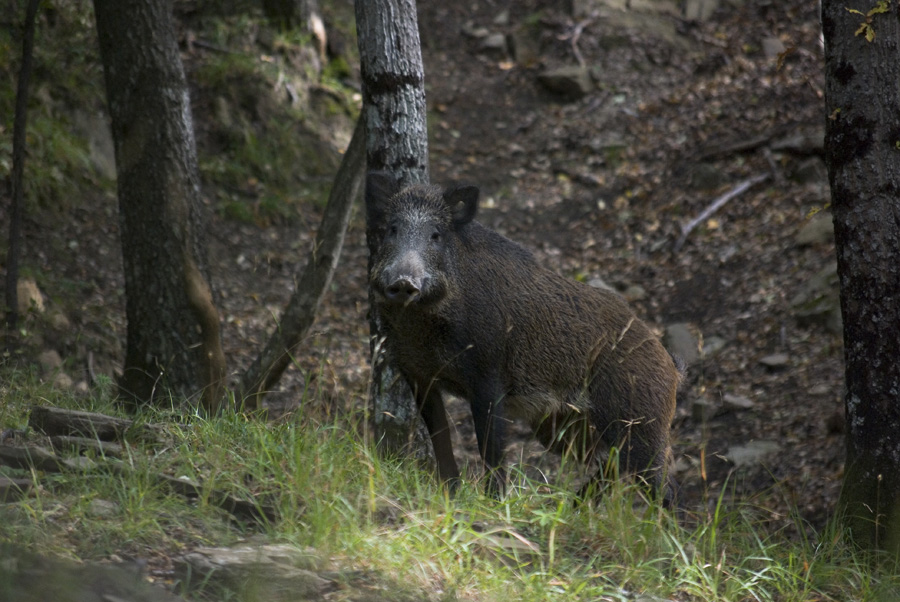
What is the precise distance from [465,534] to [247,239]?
23.7 ft

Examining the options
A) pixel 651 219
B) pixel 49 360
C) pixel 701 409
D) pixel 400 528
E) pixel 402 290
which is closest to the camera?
pixel 400 528

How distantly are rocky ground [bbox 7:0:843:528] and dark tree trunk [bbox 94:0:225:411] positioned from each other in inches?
A: 27.7

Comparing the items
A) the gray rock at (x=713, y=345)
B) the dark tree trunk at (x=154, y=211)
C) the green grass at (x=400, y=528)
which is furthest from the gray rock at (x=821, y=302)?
the dark tree trunk at (x=154, y=211)

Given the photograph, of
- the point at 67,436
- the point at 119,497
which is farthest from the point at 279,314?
the point at 119,497

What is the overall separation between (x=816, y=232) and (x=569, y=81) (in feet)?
16.3

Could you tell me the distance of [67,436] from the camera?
4.18 metres

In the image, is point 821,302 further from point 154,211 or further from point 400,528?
point 400,528

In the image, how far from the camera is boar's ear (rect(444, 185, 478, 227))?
5348mm

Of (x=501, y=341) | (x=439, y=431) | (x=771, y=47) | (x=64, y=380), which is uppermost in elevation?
(x=771, y=47)

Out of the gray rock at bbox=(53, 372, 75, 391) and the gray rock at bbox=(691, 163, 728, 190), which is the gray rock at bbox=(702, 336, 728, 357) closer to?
the gray rock at bbox=(691, 163, 728, 190)

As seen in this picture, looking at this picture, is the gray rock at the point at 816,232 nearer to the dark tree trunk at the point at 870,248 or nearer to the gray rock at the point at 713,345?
the gray rock at the point at 713,345

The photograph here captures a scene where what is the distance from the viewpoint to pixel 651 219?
10930 mm

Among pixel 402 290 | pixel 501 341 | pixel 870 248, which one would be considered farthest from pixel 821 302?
pixel 402 290

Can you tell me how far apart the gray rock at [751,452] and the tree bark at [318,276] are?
3.42m
